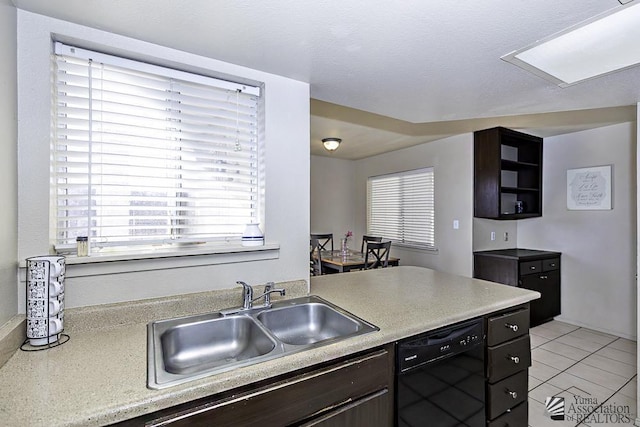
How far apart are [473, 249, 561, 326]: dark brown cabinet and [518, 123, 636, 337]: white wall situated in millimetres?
191

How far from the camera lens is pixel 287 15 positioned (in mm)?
1226

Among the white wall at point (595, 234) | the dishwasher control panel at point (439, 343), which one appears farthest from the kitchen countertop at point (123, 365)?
the white wall at point (595, 234)

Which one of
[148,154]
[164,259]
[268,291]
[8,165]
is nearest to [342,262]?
[268,291]

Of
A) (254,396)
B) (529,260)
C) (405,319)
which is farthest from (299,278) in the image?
(529,260)

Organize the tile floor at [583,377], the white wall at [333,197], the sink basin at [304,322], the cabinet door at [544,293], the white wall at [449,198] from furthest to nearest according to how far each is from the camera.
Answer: the white wall at [333,197], the white wall at [449,198], the cabinet door at [544,293], the tile floor at [583,377], the sink basin at [304,322]

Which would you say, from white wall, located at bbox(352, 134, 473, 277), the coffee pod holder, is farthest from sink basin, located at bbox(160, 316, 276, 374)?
white wall, located at bbox(352, 134, 473, 277)

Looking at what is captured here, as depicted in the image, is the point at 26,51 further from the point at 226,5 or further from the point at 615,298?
the point at 615,298

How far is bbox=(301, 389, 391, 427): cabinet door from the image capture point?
113cm

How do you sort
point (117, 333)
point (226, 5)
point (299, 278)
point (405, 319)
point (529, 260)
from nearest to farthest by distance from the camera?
point (226, 5) → point (117, 333) → point (405, 319) → point (299, 278) → point (529, 260)

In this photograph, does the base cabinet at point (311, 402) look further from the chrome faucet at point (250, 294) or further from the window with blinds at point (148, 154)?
the window with blinds at point (148, 154)

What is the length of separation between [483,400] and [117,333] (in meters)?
1.78

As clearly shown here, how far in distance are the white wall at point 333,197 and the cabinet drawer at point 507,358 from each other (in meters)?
4.21

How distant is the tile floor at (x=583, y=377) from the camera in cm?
222

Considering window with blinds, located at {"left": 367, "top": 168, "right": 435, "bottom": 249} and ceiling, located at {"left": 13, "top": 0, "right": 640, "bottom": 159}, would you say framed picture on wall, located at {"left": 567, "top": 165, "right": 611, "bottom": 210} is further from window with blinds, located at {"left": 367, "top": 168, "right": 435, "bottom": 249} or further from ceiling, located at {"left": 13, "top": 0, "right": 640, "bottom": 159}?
ceiling, located at {"left": 13, "top": 0, "right": 640, "bottom": 159}
